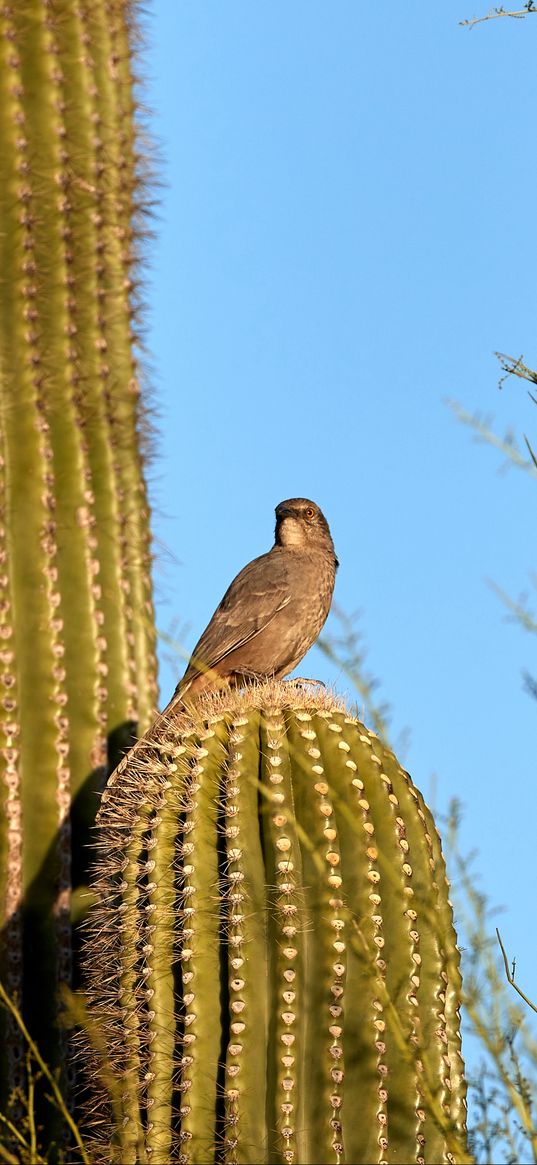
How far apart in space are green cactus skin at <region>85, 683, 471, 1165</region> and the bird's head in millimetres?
2534

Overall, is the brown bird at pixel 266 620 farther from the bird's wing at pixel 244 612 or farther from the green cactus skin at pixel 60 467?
the green cactus skin at pixel 60 467

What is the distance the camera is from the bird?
18.0ft

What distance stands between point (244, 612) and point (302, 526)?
0.65 meters

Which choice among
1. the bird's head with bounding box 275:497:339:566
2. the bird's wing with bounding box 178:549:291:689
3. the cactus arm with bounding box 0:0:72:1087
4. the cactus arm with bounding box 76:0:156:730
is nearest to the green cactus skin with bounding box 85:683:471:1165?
the cactus arm with bounding box 0:0:72:1087

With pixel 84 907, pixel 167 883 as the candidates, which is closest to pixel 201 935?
pixel 167 883

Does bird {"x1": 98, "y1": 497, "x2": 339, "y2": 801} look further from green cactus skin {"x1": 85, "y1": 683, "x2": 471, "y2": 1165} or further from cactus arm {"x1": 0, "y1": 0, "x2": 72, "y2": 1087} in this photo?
green cactus skin {"x1": 85, "y1": 683, "x2": 471, "y2": 1165}

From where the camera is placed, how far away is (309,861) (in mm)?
3193

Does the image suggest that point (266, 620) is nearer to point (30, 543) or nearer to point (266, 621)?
point (266, 621)

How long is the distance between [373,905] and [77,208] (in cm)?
295

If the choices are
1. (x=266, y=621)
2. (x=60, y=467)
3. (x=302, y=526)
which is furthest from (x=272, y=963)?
(x=302, y=526)

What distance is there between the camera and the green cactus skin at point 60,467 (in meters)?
4.71

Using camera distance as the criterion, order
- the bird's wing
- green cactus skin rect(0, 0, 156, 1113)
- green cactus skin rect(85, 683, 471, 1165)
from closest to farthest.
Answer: green cactus skin rect(85, 683, 471, 1165) → green cactus skin rect(0, 0, 156, 1113) → the bird's wing

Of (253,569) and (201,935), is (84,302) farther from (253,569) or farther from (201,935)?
(201,935)

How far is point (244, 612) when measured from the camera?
18.1 ft
